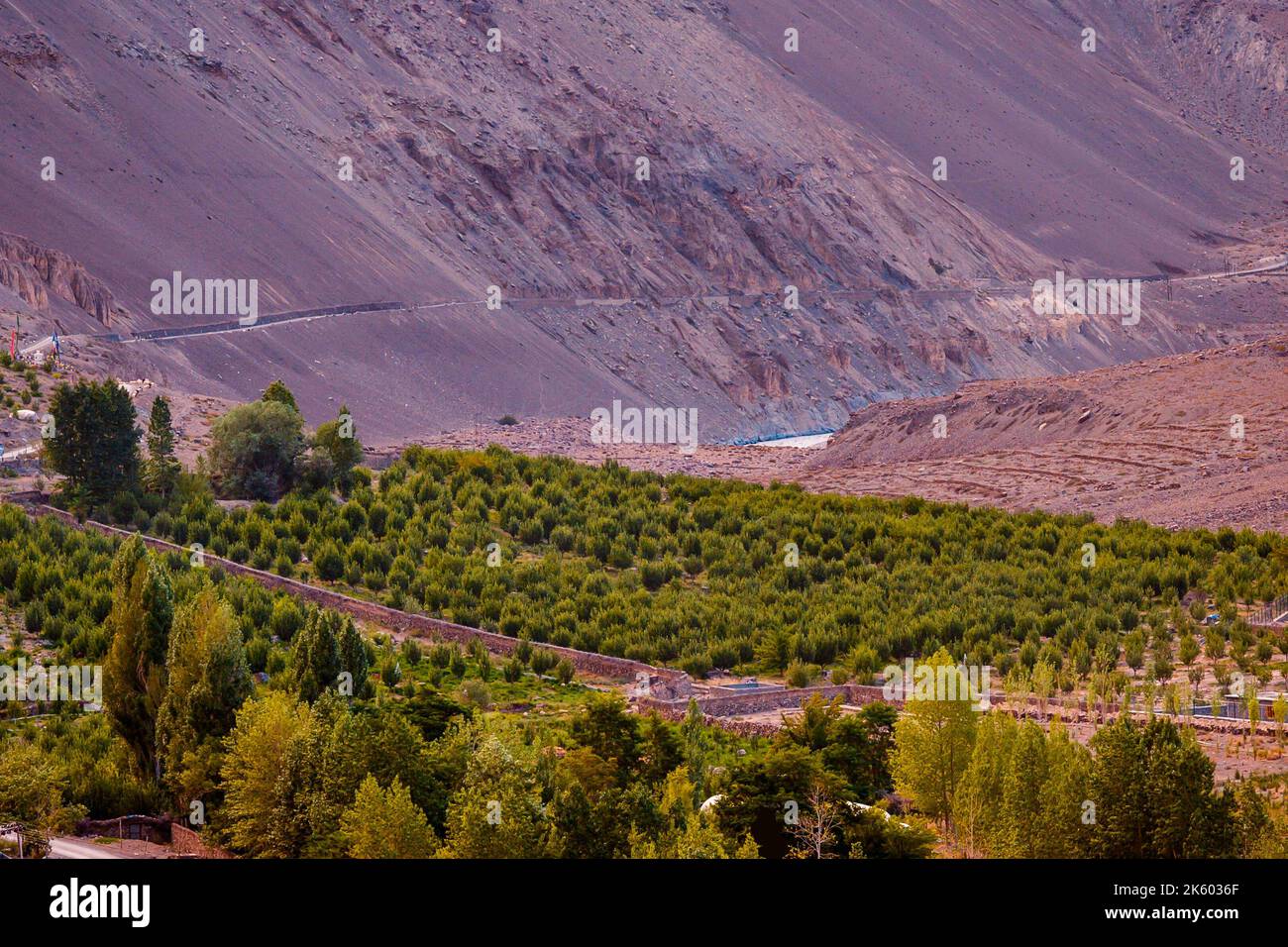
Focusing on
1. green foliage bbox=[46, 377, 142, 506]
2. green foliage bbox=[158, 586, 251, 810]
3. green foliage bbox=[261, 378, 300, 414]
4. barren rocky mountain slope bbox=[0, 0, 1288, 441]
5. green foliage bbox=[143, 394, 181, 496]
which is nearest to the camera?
green foliage bbox=[158, 586, 251, 810]

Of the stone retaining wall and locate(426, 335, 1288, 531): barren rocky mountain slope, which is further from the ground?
locate(426, 335, 1288, 531): barren rocky mountain slope

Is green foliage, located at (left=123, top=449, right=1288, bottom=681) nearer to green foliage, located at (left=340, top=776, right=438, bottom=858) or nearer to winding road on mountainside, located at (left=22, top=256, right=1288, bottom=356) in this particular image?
green foliage, located at (left=340, top=776, right=438, bottom=858)

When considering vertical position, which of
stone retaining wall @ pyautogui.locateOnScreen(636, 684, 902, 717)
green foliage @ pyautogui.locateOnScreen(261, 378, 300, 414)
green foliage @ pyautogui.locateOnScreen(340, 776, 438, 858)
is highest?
green foliage @ pyautogui.locateOnScreen(261, 378, 300, 414)

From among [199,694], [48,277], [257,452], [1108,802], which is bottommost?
[1108,802]

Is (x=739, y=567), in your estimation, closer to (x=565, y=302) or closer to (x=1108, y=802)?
(x=1108, y=802)

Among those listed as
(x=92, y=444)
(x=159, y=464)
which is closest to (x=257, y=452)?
(x=159, y=464)

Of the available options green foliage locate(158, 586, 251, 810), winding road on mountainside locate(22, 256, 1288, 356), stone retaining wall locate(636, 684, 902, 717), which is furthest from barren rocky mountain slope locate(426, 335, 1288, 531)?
green foliage locate(158, 586, 251, 810)

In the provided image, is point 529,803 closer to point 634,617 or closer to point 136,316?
point 634,617

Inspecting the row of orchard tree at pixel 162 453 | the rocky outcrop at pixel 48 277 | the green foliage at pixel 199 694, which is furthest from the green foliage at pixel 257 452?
the green foliage at pixel 199 694
